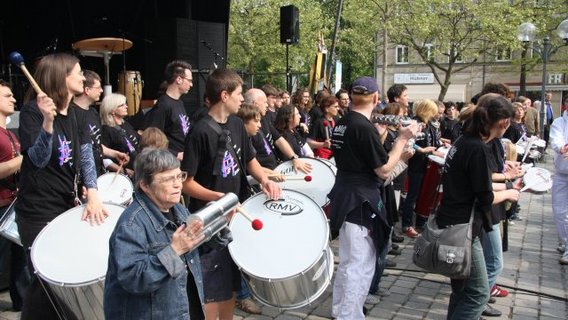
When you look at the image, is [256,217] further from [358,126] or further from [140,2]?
[140,2]

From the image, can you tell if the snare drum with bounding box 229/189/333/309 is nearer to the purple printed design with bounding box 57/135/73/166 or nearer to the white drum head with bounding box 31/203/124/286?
the white drum head with bounding box 31/203/124/286

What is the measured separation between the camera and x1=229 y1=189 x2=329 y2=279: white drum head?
10.6 ft

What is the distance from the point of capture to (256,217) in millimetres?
3432

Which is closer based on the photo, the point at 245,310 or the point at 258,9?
the point at 245,310

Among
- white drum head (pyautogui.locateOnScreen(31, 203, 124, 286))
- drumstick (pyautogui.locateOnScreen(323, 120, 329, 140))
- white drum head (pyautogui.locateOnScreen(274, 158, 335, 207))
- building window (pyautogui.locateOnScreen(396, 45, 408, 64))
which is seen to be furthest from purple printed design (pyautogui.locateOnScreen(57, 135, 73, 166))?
building window (pyautogui.locateOnScreen(396, 45, 408, 64))

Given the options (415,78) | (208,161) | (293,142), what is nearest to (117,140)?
(293,142)

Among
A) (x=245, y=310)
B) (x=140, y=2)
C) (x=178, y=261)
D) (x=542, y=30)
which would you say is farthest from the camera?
(x=542, y=30)

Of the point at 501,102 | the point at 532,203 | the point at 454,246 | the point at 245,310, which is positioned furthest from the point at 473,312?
the point at 532,203

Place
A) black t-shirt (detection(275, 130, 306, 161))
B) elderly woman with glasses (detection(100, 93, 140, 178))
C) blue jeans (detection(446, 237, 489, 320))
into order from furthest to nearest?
black t-shirt (detection(275, 130, 306, 161)), elderly woman with glasses (detection(100, 93, 140, 178)), blue jeans (detection(446, 237, 489, 320))

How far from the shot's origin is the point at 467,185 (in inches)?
138

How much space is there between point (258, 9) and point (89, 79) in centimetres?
2811

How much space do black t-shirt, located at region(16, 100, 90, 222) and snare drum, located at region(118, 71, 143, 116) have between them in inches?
312

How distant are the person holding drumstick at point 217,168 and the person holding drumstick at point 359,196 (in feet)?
1.85

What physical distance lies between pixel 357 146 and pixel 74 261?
6.31 ft
